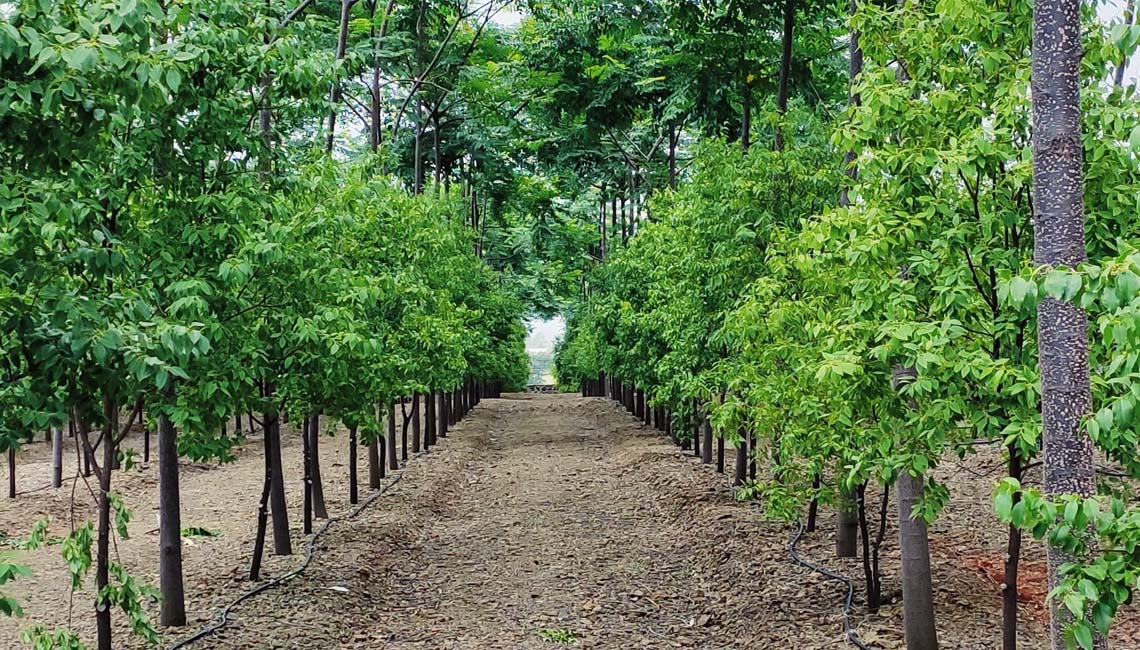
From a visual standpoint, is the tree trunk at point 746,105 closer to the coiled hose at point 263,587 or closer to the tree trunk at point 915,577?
the tree trunk at point 915,577

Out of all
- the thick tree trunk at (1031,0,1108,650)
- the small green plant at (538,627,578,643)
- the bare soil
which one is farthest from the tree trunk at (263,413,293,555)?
the thick tree trunk at (1031,0,1108,650)

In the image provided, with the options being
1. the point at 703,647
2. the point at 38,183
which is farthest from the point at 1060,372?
the point at 703,647

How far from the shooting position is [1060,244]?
12.4ft

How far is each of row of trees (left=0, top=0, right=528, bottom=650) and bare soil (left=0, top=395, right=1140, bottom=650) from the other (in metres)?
1.04

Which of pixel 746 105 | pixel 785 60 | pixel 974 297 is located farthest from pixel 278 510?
pixel 974 297

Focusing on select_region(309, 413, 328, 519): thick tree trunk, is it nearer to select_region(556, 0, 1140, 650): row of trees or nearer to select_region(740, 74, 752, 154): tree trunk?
select_region(556, 0, 1140, 650): row of trees

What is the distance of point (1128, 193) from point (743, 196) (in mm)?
5843

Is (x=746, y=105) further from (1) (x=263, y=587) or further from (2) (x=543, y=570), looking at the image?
(1) (x=263, y=587)

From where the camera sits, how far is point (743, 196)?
10523 millimetres

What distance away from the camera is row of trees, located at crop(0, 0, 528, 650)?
375cm

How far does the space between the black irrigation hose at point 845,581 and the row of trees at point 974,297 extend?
0.28 metres

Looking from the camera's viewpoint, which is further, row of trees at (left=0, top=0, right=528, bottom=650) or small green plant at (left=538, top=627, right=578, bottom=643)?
small green plant at (left=538, top=627, right=578, bottom=643)

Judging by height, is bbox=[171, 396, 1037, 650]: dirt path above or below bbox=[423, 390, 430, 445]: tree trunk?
below

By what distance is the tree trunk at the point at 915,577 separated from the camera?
669cm
